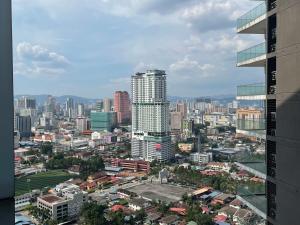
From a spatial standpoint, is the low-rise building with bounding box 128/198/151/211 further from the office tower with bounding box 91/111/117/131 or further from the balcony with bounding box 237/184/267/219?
the office tower with bounding box 91/111/117/131

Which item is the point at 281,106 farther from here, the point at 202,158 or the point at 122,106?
the point at 122,106

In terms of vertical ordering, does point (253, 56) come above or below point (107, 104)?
below

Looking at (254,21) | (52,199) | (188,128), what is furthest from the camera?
(188,128)

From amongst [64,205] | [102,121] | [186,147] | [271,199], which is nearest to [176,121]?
[102,121]

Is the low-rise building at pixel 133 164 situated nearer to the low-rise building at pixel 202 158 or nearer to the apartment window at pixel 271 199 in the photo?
the low-rise building at pixel 202 158

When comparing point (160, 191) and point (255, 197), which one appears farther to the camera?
point (160, 191)

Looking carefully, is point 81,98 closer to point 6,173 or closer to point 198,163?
point 198,163
